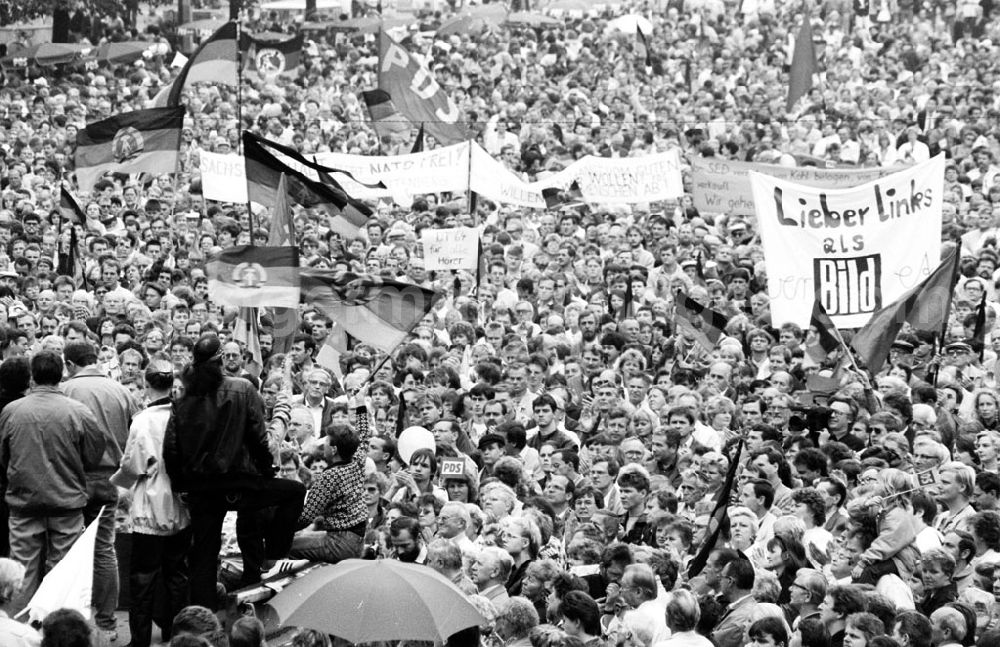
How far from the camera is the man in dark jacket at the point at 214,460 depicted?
9.79 meters

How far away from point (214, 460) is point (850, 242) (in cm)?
770

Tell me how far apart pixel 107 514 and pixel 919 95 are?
2303 centimetres

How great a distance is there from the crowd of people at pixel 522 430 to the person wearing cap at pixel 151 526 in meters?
0.02

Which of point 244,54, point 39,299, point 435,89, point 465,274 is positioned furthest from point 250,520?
point 244,54

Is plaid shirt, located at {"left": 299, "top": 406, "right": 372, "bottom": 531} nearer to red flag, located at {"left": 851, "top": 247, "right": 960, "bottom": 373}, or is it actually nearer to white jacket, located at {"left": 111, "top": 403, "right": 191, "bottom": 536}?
white jacket, located at {"left": 111, "top": 403, "right": 191, "bottom": 536}

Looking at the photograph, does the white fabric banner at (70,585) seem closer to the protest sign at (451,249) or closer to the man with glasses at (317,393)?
the man with glasses at (317,393)

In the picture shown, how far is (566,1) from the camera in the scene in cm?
4606

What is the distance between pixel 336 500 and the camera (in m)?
10.5

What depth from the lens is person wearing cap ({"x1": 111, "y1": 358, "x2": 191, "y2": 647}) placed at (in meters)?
9.88

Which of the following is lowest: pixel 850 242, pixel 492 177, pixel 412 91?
pixel 850 242

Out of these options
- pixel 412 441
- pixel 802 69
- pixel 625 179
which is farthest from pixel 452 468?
pixel 802 69

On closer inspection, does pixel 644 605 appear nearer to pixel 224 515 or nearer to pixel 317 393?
pixel 224 515

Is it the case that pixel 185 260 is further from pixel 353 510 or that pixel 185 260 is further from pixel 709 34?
pixel 709 34

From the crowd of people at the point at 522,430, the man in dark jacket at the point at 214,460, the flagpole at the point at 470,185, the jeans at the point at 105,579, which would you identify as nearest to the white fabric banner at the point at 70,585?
the crowd of people at the point at 522,430
